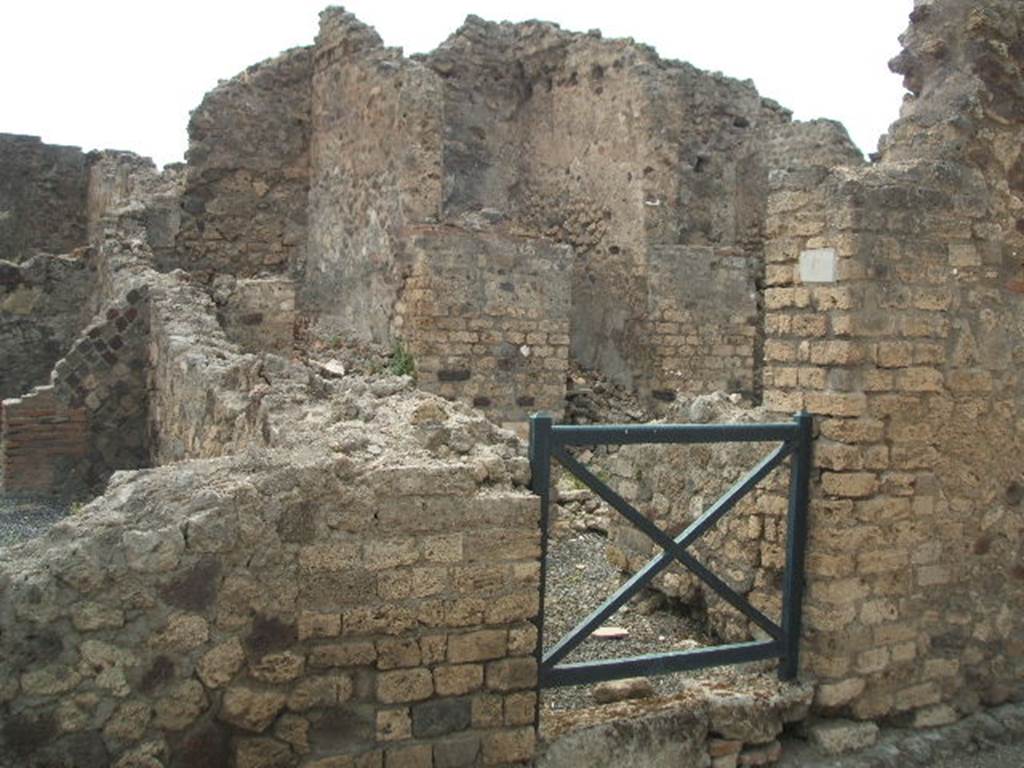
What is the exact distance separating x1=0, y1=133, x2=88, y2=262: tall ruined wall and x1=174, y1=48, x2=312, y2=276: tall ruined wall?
754 cm

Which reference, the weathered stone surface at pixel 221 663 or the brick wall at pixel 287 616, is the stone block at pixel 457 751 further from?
the weathered stone surface at pixel 221 663

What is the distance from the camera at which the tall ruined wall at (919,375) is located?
172 inches

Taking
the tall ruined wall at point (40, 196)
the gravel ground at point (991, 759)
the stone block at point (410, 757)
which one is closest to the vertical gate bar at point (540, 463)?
the stone block at point (410, 757)

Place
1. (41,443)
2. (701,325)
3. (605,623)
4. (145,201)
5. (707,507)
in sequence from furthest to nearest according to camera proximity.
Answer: (701,325) < (145,201) < (41,443) < (605,623) < (707,507)

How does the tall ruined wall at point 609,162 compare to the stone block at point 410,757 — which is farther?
the tall ruined wall at point 609,162

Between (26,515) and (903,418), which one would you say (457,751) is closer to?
(903,418)

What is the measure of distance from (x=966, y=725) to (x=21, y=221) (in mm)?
18505

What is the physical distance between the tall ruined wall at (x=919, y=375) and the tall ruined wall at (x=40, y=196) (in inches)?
669

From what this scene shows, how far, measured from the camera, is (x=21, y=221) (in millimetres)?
18484

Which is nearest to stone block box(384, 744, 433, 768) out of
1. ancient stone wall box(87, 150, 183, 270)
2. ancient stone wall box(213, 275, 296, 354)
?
ancient stone wall box(213, 275, 296, 354)

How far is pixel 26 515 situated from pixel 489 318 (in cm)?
458

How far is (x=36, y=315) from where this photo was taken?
10.7 metres

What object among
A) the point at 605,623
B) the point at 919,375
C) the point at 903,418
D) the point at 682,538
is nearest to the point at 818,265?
the point at 919,375

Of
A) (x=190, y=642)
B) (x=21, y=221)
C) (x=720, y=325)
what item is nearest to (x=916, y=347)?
(x=190, y=642)
